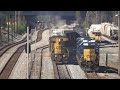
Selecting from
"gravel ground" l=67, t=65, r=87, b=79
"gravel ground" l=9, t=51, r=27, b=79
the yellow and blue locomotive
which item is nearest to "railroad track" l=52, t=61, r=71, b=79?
"gravel ground" l=67, t=65, r=87, b=79

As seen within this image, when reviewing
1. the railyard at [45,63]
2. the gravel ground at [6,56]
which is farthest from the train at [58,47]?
the gravel ground at [6,56]

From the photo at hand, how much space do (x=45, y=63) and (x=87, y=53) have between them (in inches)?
113

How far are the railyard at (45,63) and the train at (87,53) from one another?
313 mm

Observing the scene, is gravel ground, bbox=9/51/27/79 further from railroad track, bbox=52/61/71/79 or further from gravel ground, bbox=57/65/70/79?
gravel ground, bbox=57/65/70/79

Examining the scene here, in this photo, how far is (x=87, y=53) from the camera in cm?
1620

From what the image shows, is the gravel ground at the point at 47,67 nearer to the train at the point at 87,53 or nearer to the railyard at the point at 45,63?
the railyard at the point at 45,63

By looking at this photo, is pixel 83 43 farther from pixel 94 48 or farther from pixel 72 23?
pixel 72 23

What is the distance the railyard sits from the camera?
606 inches

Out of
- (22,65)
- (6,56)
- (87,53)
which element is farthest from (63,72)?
(6,56)

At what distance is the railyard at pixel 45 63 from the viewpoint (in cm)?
1540
